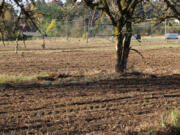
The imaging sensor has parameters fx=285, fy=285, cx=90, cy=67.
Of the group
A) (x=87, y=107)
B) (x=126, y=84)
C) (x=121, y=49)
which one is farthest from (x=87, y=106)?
(x=121, y=49)

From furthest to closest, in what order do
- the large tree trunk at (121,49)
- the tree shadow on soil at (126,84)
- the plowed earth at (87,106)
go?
1. the large tree trunk at (121,49)
2. the tree shadow on soil at (126,84)
3. the plowed earth at (87,106)

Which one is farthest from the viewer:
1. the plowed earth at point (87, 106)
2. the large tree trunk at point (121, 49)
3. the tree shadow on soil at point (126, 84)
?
the large tree trunk at point (121, 49)

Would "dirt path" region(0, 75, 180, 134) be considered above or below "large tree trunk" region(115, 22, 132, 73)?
below

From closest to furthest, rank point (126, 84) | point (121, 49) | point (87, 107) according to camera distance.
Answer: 1. point (87, 107)
2. point (126, 84)
3. point (121, 49)

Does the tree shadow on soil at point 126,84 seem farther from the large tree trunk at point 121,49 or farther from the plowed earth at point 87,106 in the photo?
the large tree trunk at point 121,49

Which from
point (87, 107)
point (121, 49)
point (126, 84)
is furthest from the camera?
point (121, 49)

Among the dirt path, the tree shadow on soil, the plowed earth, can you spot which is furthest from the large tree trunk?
the dirt path

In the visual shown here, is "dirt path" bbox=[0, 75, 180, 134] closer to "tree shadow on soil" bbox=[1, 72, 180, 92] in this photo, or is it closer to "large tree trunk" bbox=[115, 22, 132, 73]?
"tree shadow on soil" bbox=[1, 72, 180, 92]

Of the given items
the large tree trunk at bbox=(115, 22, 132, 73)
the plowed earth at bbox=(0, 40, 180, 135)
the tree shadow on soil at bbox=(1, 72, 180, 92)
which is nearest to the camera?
the plowed earth at bbox=(0, 40, 180, 135)

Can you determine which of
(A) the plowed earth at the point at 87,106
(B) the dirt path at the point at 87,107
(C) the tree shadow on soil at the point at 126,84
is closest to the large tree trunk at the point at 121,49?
(C) the tree shadow on soil at the point at 126,84

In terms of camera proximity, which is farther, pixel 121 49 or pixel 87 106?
pixel 121 49

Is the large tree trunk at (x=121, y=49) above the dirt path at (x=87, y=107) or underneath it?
above

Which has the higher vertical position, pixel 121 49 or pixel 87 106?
pixel 121 49

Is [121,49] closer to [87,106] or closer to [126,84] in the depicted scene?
[126,84]
